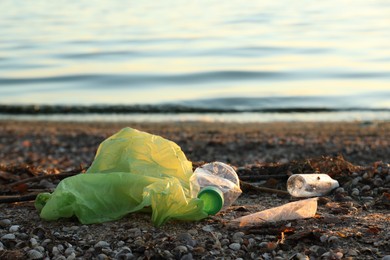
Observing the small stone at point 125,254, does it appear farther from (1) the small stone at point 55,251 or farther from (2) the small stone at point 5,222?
(2) the small stone at point 5,222

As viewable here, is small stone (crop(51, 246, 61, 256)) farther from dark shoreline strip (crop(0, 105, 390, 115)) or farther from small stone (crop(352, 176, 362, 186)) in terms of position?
dark shoreline strip (crop(0, 105, 390, 115))

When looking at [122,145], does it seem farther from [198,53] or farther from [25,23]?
[25,23]

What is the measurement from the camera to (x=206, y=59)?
709 inches

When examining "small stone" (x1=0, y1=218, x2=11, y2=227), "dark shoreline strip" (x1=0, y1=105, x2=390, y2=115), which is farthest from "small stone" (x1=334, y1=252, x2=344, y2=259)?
"dark shoreline strip" (x1=0, y1=105, x2=390, y2=115)

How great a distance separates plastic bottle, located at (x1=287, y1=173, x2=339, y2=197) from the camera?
5434 millimetres

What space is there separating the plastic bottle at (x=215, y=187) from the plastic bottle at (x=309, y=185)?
442 millimetres

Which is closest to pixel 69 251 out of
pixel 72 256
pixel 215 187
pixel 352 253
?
pixel 72 256

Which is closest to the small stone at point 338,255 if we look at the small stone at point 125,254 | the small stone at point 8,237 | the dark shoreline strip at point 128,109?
the small stone at point 125,254

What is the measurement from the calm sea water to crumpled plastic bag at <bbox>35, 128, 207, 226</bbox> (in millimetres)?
8682

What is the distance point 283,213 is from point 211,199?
0.43m

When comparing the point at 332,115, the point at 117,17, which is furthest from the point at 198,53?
the point at 117,17

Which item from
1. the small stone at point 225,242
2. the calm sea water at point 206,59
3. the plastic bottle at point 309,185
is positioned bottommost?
the small stone at point 225,242

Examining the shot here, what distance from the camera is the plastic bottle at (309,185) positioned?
543 cm

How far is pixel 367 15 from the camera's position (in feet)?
87.0
